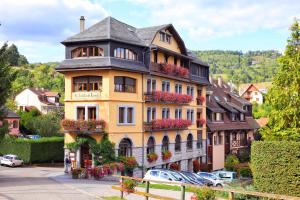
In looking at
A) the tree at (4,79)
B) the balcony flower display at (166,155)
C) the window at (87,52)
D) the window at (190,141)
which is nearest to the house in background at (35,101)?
the window at (190,141)

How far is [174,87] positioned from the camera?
49.5 m

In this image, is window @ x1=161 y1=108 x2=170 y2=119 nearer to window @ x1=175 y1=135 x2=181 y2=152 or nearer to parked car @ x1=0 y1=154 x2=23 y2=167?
window @ x1=175 y1=135 x2=181 y2=152

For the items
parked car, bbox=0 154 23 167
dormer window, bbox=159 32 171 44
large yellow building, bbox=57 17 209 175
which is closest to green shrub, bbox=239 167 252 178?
large yellow building, bbox=57 17 209 175

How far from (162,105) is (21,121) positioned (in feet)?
144

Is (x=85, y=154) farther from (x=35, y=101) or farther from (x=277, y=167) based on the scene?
(x=35, y=101)

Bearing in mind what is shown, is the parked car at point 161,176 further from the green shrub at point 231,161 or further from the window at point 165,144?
the green shrub at point 231,161

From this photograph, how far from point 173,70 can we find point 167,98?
3541mm

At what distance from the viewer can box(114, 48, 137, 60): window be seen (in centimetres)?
3964

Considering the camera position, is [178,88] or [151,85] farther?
[178,88]

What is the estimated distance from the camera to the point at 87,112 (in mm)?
39469

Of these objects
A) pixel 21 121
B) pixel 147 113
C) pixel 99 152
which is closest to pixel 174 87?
pixel 147 113

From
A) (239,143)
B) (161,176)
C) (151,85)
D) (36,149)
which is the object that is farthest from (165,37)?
(239,143)

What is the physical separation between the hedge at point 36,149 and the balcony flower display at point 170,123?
16285 millimetres

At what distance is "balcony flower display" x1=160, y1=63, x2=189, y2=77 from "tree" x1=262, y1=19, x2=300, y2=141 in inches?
755
